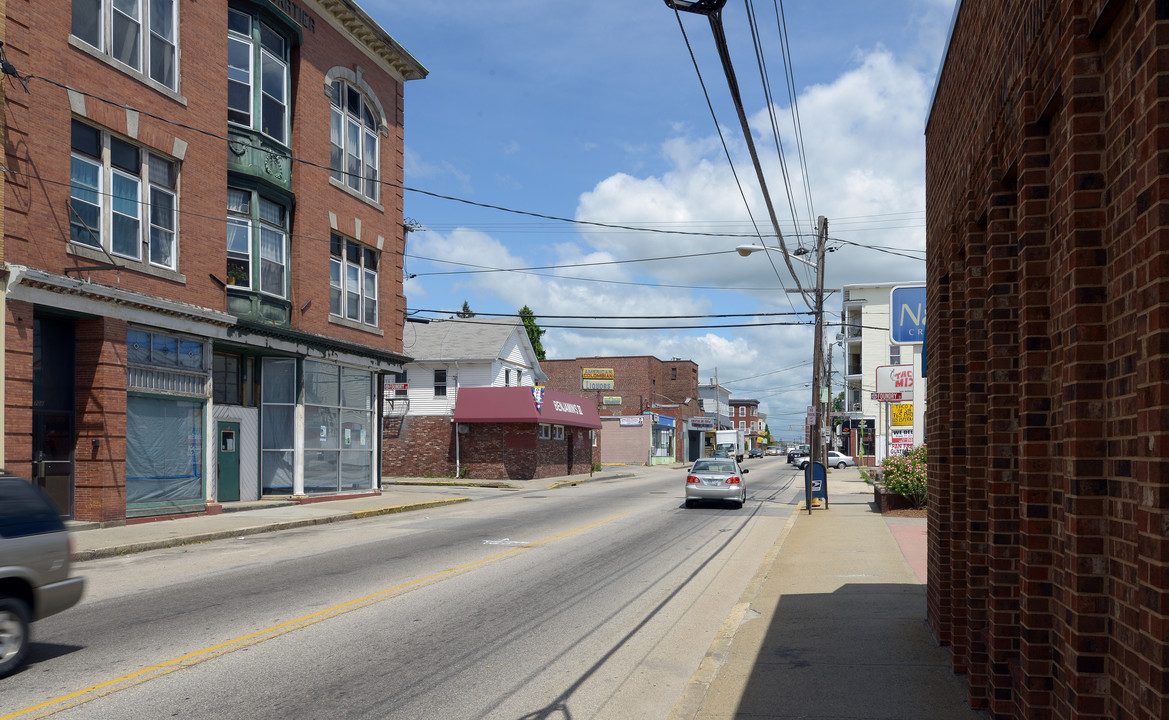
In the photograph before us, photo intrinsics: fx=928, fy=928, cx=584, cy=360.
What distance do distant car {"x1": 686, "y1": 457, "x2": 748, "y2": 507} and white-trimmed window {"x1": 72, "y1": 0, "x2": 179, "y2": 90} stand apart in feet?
54.8

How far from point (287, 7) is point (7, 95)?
32.9ft

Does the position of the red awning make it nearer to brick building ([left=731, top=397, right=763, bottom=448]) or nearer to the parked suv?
the parked suv

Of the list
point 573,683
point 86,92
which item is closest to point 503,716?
point 573,683

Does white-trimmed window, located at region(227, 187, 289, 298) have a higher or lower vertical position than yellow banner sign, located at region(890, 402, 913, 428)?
higher

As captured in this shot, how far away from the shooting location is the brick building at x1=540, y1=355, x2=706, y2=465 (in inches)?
2832

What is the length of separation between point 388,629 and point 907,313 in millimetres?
12826

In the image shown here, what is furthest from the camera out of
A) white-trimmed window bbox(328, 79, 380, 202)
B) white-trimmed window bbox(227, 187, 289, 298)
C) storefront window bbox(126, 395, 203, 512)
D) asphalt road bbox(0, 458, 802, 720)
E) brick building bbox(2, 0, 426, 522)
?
white-trimmed window bbox(328, 79, 380, 202)

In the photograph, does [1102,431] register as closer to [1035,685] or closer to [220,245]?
[1035,685]

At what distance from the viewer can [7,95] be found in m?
16.0

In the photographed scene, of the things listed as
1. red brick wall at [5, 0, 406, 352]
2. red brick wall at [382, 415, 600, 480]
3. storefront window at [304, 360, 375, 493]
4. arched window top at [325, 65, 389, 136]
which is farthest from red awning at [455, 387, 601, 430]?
arched window top at [325, 65, 389, 136]

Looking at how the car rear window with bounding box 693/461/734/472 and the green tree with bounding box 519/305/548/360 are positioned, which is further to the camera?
the green tree with bounding box 519/305/548/360

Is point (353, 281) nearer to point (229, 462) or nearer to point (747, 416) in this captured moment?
point (229, 462)

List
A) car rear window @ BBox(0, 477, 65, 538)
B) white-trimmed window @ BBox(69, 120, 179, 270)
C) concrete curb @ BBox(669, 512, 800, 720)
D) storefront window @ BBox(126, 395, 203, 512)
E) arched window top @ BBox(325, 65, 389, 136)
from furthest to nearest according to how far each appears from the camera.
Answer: arched window top @ BBox(325, 65, 389, 136) < storefront window @ BBox(126, 395, 203, 512) < white-trimmed window @ BBox(69, 120, 179, 270) < car rear window @ BBox(0, 477, 65, 538) < concrete curb @ BBox(669, 512, 800, 720)

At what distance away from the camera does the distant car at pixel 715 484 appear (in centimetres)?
2641
